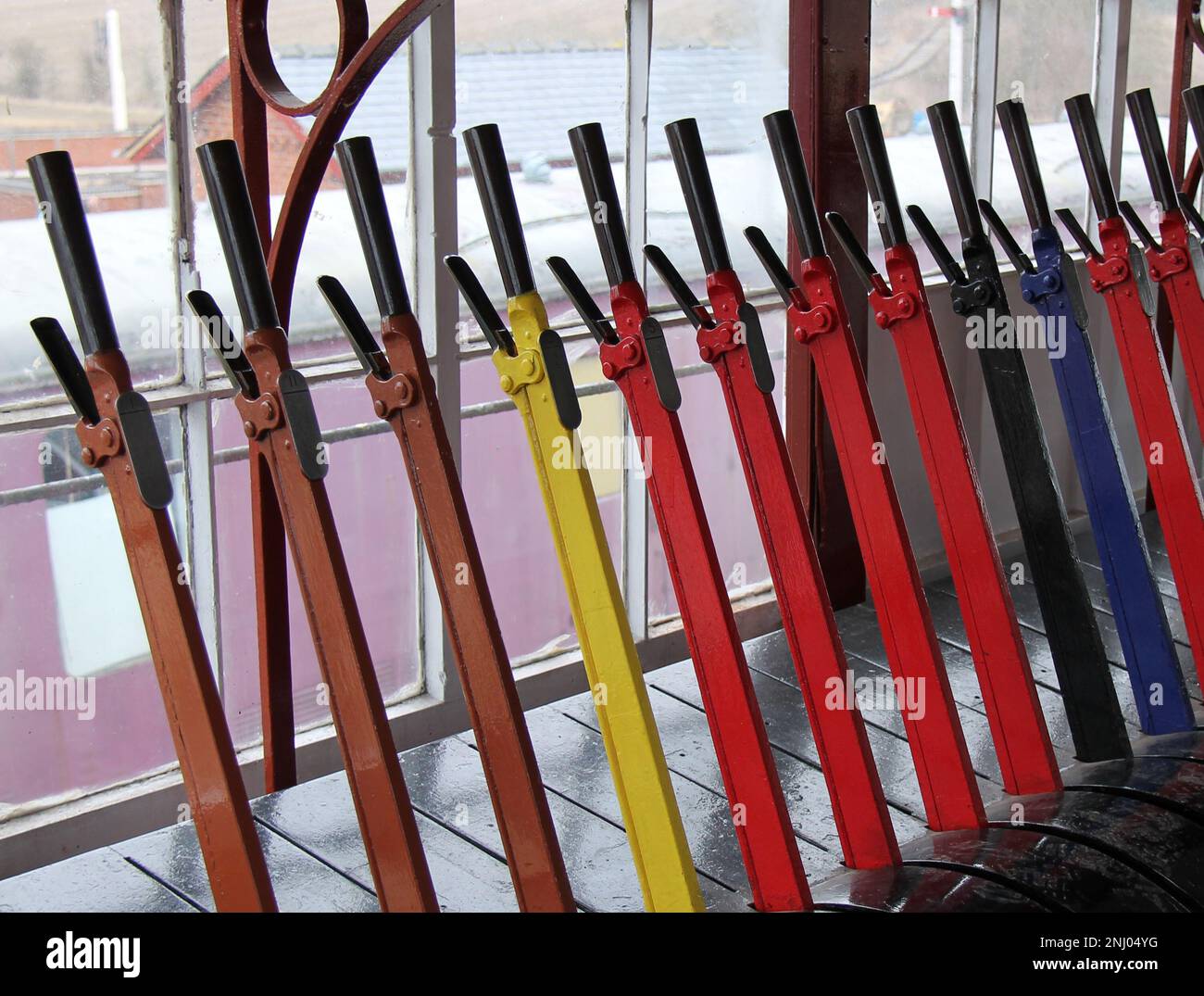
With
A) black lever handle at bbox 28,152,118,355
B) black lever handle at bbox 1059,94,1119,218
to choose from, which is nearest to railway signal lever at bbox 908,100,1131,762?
black lever handle at bbox 1059,94,1119,218

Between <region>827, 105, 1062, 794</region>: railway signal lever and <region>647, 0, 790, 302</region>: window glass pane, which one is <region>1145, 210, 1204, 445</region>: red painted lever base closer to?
<region>827, 105, 1062, 794</region>: railway signal lever

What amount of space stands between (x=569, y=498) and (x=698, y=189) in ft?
1.67

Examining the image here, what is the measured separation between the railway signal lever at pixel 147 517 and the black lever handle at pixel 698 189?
32.5 inches

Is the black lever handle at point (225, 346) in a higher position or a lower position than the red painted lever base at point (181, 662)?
higher

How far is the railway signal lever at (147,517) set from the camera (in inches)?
61.4

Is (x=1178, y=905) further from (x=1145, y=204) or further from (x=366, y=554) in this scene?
(x=1145, y=204)

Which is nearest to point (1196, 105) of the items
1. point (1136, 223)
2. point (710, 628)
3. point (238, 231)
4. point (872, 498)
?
point (1136, 223)

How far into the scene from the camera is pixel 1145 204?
6.47m

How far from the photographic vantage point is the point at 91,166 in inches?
125

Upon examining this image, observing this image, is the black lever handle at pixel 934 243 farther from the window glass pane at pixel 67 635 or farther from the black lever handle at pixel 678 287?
the window glass pane at pixel 67 635

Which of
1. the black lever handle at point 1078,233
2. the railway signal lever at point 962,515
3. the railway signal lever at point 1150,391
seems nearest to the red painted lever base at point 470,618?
the railway signal lever at point 962,515

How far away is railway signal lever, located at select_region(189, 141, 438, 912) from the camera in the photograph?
1661 millimetres

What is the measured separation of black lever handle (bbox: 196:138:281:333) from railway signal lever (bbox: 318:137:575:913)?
103mm

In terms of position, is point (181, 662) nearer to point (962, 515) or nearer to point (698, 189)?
point (698, 189)
